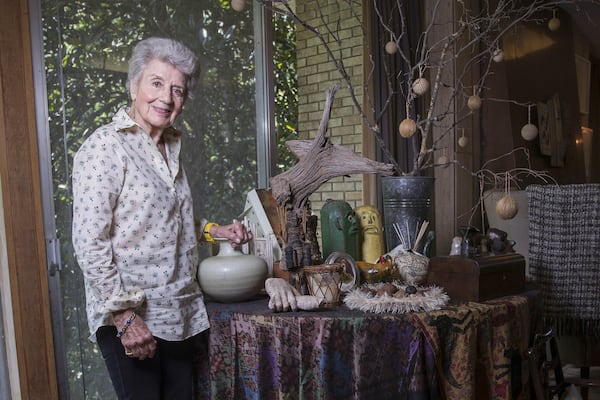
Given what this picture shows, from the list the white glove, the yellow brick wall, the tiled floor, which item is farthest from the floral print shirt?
the yellow brick wall

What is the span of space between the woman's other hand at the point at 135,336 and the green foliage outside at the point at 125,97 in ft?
2.97

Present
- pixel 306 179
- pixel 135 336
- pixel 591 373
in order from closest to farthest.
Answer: pixel 135 336 < pixel 306 179 < pixel 591 373

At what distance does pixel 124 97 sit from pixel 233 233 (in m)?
1.05

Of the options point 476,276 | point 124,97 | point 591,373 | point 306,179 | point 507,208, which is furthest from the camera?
point 591,373

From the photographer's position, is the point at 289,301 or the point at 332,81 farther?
the point at 332,81

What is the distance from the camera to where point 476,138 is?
168 inches

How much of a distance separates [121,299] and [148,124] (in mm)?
567

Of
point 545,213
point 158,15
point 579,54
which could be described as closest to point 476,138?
point 545,213

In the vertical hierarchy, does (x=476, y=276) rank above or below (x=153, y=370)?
above

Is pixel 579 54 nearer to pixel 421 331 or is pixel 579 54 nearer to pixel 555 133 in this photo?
pixel 555 133

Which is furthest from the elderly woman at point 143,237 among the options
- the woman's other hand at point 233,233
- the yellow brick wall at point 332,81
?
the yellow brick wall at point 332,81

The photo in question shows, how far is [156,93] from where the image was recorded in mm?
1549

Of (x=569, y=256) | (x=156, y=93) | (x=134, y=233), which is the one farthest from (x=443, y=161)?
(x=134, y=233)

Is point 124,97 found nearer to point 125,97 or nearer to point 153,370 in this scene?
point 125,97
